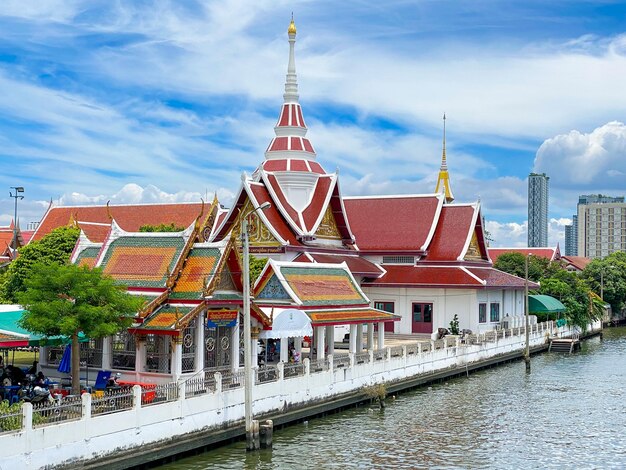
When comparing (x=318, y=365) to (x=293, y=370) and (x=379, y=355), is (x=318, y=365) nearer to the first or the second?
(x=293, y=370)

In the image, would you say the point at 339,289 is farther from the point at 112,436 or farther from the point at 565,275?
the point at 565,275

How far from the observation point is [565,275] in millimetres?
60625

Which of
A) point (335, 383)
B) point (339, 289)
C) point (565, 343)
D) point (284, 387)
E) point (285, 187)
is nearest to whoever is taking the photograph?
point (284, 387)

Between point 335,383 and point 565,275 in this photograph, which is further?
point 565,275

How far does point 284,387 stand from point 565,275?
40.5 metres

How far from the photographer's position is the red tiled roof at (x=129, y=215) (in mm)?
67750

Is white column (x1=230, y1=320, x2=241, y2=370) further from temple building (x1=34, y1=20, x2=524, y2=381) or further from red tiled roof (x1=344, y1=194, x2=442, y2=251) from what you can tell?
red tiled roof (x1=344, y1=194, x2=442, y2=251)

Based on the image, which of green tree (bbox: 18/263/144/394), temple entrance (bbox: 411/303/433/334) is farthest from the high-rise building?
green tree (bbox: 18/263/144/394)

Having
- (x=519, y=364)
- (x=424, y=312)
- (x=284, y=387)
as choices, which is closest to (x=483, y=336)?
(x=519, y=364)

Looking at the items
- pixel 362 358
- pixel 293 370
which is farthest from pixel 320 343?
pixel 293 370

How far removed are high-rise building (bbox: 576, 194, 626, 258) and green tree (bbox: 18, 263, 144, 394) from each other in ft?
551

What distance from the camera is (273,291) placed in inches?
1163

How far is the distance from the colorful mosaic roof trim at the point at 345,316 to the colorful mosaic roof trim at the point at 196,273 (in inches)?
189

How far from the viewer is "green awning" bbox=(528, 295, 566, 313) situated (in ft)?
172
